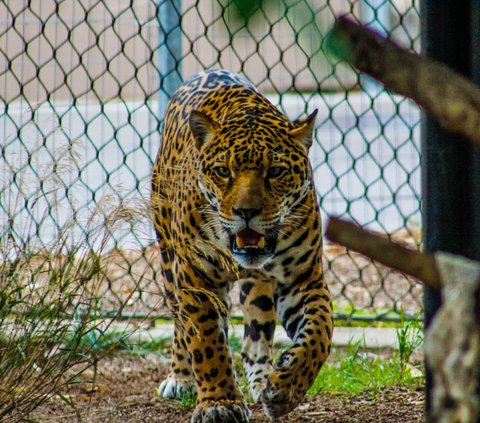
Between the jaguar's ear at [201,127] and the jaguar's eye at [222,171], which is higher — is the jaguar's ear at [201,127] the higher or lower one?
the higher one

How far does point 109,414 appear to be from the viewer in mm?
4543

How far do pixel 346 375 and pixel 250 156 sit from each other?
1.36 meters

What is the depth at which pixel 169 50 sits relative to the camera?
19.4ft

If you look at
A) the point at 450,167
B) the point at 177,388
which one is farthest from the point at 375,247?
the point at 177,388

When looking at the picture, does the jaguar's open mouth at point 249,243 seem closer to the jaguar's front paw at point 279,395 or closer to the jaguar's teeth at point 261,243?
the jaguar's teeth at point 261,243

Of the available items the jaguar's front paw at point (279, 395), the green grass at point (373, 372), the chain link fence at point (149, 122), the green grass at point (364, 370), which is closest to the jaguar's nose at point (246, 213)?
the chain link fence at point (149, 122)

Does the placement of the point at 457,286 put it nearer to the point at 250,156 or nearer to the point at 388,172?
the point at 250,156

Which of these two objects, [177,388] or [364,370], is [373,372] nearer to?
[364,370]

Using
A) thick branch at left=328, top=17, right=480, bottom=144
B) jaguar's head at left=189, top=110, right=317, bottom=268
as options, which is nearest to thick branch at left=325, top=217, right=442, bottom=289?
thick branch at left=328, top=17, right=480, bottom=144

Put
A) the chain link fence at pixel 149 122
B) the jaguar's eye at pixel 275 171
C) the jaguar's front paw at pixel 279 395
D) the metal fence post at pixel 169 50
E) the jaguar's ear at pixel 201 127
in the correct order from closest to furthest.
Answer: the chain link fence at pixel 149 122
the jaguar's front paw at pixel 279 395
the jaguar's eye at pixel 275 171
the jaguar's ear at pixel 201 127
the metal fence post at pixel 169 50

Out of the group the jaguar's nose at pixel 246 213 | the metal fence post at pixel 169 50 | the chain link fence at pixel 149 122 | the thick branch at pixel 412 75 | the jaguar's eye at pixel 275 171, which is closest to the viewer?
the thick branch at pixel 412 75

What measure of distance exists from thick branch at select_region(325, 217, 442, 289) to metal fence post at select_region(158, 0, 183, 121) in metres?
4.74

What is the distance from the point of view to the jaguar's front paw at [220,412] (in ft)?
13.4

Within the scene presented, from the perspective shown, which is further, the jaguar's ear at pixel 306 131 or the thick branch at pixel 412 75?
the jaguar's ear at pixel 306 131
